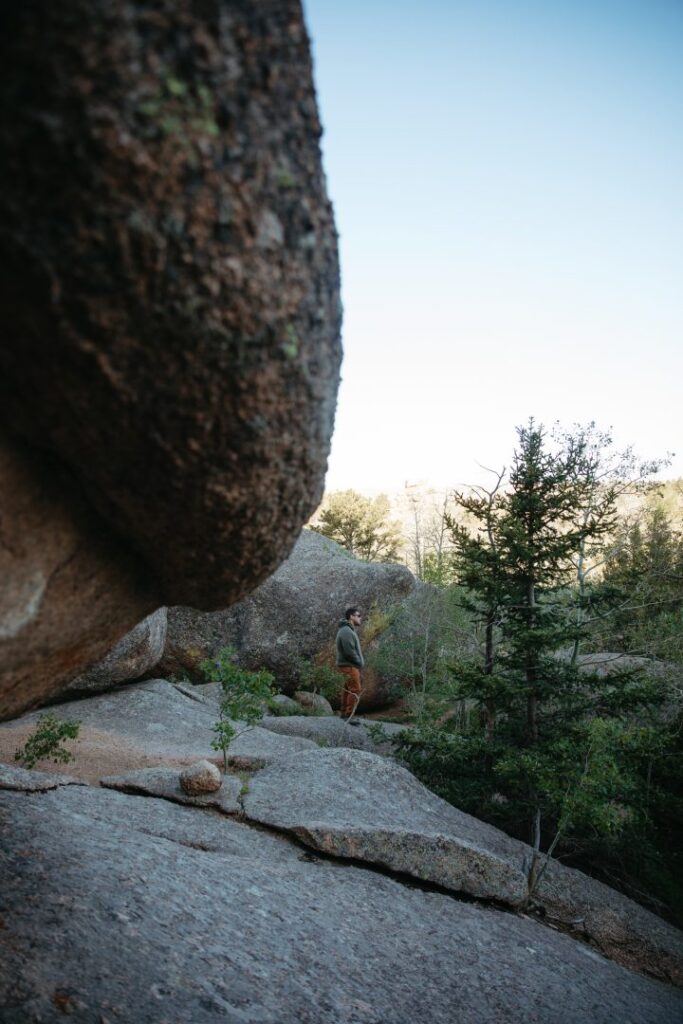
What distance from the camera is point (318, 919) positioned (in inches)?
192

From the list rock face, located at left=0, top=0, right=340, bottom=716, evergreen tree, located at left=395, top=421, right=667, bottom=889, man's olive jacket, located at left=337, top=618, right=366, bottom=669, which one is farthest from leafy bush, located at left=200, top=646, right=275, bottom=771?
man's olive jacket, located at left=337, top=618, right=366, bottom=669

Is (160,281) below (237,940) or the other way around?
the other way around

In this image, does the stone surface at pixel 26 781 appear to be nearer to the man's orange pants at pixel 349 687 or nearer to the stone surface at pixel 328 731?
the stone surface at pixel 328 731

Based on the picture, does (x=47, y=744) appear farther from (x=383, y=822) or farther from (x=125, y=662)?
(x=125, y=662)

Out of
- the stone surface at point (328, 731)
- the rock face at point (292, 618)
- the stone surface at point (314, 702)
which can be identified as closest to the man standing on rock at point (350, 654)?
the stone surface at point (328, 731)

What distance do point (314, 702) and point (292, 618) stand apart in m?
2.32

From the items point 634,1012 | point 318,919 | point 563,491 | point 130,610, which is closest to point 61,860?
point 318,919

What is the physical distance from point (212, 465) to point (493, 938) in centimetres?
541

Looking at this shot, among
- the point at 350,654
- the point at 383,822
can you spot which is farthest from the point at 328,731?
the point at 383,822

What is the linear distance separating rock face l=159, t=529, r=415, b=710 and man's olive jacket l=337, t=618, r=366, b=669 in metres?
3.04

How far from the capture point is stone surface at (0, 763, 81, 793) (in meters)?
5.35

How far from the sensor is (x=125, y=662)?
11.2m

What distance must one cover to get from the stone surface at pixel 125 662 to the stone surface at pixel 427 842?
13.7ft

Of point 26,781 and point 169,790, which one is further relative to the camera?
point 169,790
